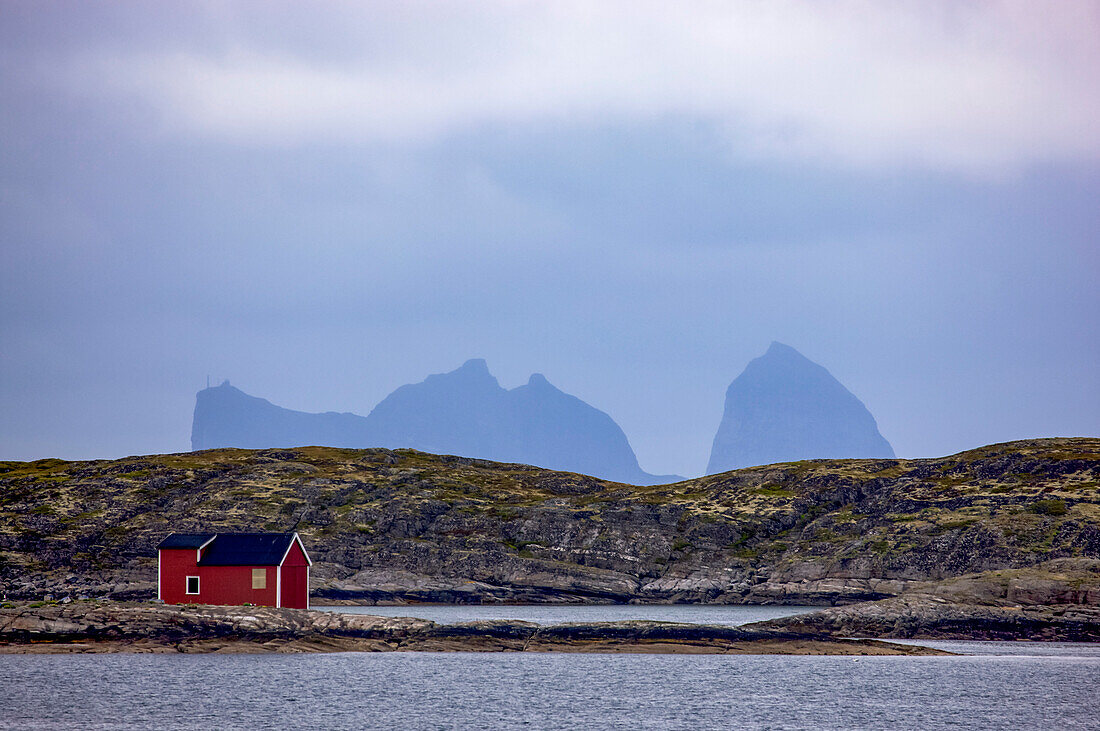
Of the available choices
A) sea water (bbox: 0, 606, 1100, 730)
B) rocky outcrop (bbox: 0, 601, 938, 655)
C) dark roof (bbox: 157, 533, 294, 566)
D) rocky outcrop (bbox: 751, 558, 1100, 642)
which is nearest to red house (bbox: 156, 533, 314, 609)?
dark roof (bbox: 157, 533, 294, 566)

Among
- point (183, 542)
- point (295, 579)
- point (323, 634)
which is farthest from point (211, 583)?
point (323, 634)

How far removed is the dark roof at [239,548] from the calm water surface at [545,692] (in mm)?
11112

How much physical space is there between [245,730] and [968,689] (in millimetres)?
43121

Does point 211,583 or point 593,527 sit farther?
point 593,527

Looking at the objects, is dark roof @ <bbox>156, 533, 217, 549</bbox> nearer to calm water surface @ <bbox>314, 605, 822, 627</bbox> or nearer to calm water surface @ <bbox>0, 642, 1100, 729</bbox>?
calm water surface @ <bbox>0, 642, 1100, 729</bbox>

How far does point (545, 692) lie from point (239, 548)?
35057 millimetres

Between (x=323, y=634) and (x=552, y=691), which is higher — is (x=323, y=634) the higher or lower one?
the higher one

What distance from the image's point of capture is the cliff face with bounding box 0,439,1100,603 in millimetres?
146750

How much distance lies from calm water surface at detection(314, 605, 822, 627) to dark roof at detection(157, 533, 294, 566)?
22162 mm

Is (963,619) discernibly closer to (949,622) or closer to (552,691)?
(949,622)

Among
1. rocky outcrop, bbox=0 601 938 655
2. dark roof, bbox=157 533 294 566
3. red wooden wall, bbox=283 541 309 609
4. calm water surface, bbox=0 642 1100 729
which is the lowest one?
calm water surface, bbox=0 642 1100 729

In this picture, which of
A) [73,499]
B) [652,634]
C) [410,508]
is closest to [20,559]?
[73,499]

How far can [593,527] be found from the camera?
552ft

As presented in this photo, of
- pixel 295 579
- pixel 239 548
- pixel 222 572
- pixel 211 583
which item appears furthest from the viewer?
pixel 295 579
